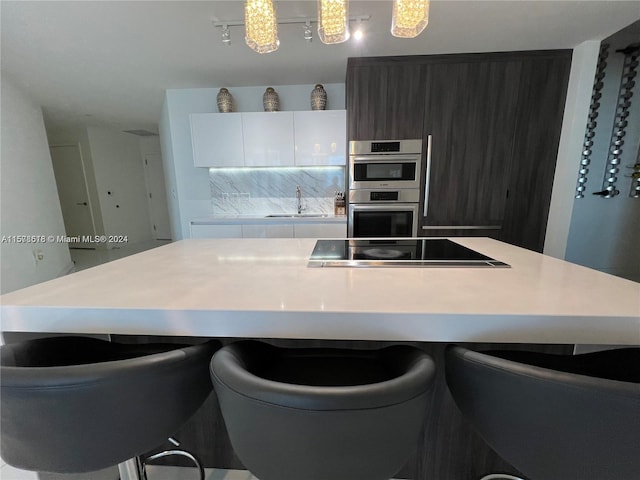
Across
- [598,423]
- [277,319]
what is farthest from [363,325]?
[598,423]

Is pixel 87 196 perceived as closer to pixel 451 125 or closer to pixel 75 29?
pixel 75 29

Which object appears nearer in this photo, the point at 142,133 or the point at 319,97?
the point at 319,97

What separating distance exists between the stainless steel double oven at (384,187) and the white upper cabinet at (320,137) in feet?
1.27

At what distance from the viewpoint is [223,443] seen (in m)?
1.17

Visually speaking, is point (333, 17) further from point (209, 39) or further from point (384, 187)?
point (384, 187)

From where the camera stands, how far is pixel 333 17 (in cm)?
112

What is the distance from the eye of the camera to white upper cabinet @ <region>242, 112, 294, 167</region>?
3145mm

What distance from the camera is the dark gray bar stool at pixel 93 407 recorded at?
0.50 metres

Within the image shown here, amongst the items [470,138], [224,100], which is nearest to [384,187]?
[470,138]

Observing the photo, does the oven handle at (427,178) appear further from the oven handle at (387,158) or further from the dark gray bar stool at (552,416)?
the dark gray bar stool at (552,416)

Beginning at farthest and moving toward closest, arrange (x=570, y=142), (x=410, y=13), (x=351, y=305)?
1. (x=570, y=142)
2. (x=410, y=13)
3. (x=351, y=305)

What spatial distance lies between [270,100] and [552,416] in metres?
3.47

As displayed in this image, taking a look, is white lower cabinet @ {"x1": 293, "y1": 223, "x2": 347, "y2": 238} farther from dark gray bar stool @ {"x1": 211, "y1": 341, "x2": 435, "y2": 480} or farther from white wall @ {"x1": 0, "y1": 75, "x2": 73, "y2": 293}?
white wall @ {"x1": 0, "y1": 75, "x2": 73, "y2": 293}

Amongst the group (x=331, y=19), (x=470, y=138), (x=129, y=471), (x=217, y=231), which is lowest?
(x=129, y=471)
